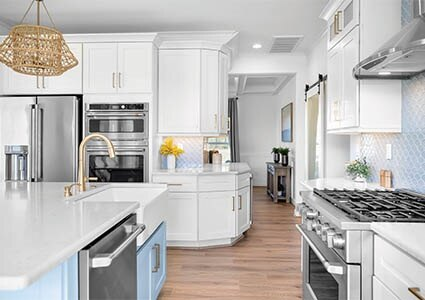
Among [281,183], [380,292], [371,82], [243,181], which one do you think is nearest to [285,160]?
[281,183]

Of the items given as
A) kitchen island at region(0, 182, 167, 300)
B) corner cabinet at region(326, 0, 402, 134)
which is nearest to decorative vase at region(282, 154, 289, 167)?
corner cabinet at region(326, 0, 402, 134)

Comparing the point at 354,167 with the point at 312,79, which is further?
the point at 312,79

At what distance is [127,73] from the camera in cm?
439

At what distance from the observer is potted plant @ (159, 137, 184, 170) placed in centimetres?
468

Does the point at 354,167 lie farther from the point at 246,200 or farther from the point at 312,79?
the point at 312,79

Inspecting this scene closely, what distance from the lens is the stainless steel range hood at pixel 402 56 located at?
1773 millimetres

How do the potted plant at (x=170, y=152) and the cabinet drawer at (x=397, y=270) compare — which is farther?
the potted plant at (x=170, y=152)

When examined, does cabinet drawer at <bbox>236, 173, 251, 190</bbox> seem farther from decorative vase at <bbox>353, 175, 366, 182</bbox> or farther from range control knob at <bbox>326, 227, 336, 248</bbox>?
range control knob at <bbox>326, 227, 336, 248</bbox>

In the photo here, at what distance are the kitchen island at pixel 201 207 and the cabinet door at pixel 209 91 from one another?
2.12ft

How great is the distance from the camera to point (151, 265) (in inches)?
91.5

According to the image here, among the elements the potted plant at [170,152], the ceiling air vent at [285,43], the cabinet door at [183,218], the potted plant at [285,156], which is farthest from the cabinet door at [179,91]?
the potted plant at [285,156]

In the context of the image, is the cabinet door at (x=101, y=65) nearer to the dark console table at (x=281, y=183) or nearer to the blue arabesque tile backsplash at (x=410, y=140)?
the blue arabesque tile backsplash at (x=410, y=140)

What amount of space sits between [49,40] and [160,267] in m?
1.76

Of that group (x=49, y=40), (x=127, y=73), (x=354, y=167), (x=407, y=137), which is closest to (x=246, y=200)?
(x=354, y=167)
